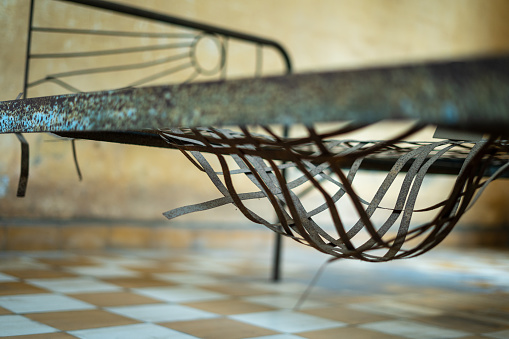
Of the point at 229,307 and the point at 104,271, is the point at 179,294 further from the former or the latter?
the point at 104,271

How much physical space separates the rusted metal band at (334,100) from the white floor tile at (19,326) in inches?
33.5

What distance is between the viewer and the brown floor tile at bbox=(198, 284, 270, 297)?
208 centimetres

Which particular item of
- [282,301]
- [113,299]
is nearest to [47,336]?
[113,299]

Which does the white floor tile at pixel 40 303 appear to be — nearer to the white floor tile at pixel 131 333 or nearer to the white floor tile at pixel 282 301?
the white floor tile at pixel 131 333

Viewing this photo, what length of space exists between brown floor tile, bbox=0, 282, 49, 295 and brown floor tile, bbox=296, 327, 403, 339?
2.98 feet

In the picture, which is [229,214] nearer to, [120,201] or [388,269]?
[120,201]

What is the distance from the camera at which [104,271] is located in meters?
2.44

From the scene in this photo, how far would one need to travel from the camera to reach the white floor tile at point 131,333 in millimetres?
1342

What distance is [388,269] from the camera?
3.16 meters

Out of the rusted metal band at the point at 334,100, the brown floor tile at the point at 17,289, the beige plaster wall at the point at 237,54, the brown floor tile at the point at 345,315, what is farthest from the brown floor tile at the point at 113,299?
the rusted metal band at the point at 334,100

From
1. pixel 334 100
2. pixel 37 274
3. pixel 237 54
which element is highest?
pixel 237 54

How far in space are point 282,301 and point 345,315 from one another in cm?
26

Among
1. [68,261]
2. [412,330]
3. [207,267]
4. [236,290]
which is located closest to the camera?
[412,330]

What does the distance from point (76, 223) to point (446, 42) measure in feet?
11.9
